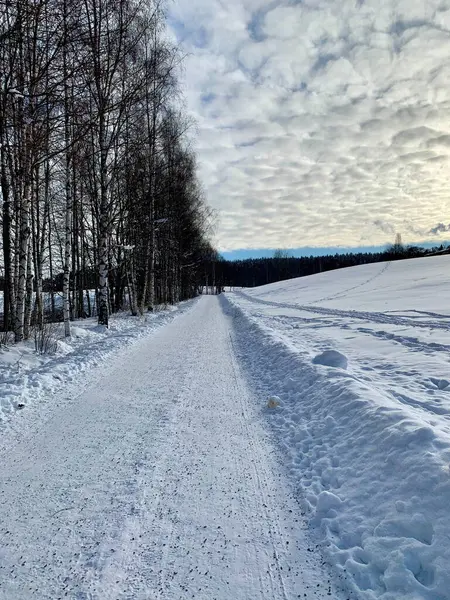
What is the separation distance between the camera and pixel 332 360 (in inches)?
272

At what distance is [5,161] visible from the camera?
1019 centimetres

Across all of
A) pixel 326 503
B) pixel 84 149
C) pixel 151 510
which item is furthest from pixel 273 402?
pixel 84 149

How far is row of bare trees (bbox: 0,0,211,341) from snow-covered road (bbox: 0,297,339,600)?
434 cm

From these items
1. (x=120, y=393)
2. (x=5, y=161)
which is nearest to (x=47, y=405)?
(x=120, y=393)

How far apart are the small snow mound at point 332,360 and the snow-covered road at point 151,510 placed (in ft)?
7.16

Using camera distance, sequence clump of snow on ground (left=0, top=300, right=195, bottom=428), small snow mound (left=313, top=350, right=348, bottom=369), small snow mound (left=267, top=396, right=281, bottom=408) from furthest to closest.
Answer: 1. small snow mound (left=313, top=350, right=348, bottom=369)
2. clump of snow on ground (left=0, top=300, right=195, bottom=428)
3. small snow mound (left=267, top=396, right=281, bottom=408)

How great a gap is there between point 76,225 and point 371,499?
21844 mm

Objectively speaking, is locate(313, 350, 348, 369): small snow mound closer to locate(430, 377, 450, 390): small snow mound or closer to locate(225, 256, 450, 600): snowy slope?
locate(225, 256, 450, 600): snowy slope

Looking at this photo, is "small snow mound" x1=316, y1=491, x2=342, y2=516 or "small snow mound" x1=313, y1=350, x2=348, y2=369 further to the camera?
"small snow mound" x1=313, y1=350, x2=348, y2=369

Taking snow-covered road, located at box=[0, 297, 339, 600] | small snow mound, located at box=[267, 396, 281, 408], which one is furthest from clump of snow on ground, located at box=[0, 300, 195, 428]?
small snow mound, located at box=[267, 396, 281, 408]

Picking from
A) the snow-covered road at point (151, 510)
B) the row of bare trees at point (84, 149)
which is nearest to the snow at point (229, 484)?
the snow-covered road at point (151, 510)

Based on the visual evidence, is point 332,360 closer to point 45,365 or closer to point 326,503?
point 326,503

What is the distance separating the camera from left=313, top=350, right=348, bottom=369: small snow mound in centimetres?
677

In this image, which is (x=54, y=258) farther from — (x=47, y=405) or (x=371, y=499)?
(x=371, y=499)
